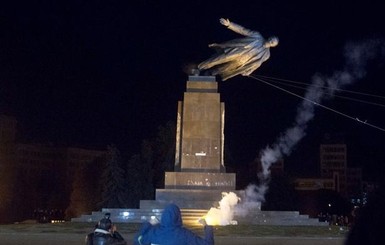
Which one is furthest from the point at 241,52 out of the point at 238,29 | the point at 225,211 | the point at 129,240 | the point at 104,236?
the point at 104,236

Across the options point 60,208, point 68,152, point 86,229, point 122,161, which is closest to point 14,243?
point 86,229

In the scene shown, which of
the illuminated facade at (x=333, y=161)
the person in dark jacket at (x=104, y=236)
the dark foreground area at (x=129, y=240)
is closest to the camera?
the person in dark jacket at (x=104, y=236)

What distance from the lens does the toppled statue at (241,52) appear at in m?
26.0

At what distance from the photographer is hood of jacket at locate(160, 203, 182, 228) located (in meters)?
4.16

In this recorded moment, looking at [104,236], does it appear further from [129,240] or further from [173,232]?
[129,240]

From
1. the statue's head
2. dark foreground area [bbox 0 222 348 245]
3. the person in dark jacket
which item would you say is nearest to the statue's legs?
the statue's head

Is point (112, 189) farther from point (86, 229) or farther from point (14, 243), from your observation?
point (14, 243)

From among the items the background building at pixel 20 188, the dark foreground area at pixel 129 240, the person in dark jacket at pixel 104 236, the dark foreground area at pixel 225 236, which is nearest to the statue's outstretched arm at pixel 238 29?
the dark foreground area at pixel 225 236

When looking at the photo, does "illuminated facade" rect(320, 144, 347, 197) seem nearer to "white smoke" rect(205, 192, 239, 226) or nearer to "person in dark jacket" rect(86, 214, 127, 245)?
"white smoke" rect(205, 192, 239, 226)

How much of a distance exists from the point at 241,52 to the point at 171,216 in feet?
74.1

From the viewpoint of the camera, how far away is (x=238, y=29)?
25859 millimetres

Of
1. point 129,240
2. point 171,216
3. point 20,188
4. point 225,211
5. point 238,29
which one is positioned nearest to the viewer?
point 171,216

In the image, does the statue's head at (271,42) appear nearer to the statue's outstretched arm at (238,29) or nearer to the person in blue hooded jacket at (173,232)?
the statue's outstretched arm at (238,29)

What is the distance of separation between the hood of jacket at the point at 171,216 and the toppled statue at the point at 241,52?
2187cm
